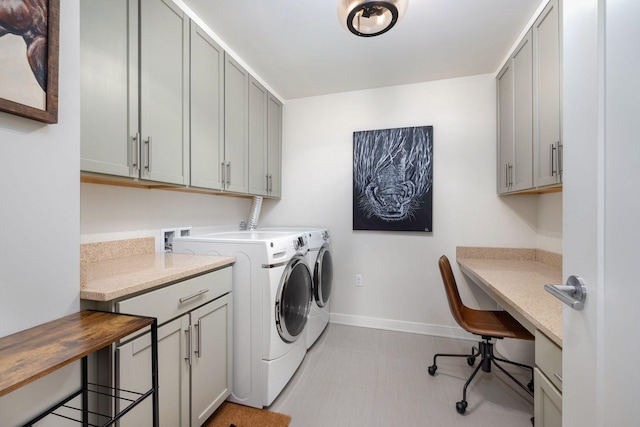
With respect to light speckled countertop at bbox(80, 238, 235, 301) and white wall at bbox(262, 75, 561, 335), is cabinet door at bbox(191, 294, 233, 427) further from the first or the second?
white wall at bbox(262, 75, 561, 335)

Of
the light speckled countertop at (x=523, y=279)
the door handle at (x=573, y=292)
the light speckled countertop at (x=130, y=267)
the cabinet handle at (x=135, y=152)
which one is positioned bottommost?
the light speckled countertop at (x=523, y=279)

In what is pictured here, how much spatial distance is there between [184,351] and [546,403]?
154cm

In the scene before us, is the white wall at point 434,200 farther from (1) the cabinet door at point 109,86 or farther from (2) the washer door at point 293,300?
(1) the cabinet door at point 109,86

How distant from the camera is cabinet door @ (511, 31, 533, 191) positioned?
1725mm

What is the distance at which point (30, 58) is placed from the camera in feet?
2.55

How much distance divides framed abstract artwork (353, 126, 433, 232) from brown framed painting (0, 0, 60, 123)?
2.21 m

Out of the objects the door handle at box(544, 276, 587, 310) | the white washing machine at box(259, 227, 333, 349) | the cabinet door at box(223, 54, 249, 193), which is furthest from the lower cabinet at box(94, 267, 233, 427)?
the door handle at box(544, 276, 587, 310)

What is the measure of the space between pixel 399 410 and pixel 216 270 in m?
1.38

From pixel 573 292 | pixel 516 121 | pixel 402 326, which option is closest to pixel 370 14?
pixel 516 121

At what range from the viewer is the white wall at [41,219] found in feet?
2.43

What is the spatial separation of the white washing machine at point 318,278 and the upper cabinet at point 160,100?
78 centimetres

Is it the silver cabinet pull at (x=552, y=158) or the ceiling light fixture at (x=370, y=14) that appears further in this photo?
the silver cabinet pull at (x=552, y=158)

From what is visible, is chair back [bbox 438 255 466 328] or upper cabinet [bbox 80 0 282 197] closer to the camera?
upper cabinet [bbox 80 0 282 197]

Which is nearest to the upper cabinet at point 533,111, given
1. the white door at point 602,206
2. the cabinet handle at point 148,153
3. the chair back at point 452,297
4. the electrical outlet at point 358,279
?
the chair back at point 452,297
